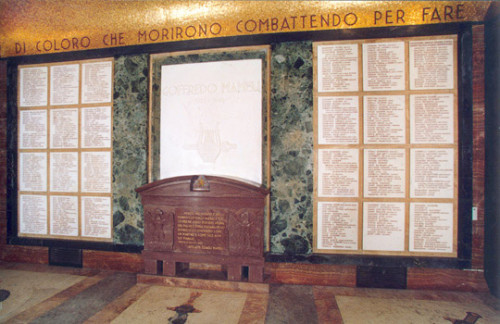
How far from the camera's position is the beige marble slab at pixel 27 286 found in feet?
8.21

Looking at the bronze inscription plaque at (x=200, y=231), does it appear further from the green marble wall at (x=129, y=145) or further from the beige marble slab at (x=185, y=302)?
the green marble wall at (x=129, y=145)

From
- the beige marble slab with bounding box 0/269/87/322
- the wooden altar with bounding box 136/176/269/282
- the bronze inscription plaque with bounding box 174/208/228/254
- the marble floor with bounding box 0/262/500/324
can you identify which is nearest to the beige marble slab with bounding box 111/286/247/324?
the marble floor with bounding box 0/262/500/324

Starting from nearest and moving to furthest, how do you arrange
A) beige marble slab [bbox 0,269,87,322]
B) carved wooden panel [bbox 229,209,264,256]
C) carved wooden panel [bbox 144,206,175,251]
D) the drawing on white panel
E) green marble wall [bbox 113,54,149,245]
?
beige marble slab [bbox 0,269,87,322] < carved wooden panel [bbox 229,209,264,256] < carved wooden panel [bbox 144,206,175,251] < the drawing on white panel < green marble wall [bbox 113,54,149,245]

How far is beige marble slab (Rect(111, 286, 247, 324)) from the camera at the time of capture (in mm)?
2279

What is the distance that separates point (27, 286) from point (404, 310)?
4.39m

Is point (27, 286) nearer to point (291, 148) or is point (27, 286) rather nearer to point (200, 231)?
point (200, 231)

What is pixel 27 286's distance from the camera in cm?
294

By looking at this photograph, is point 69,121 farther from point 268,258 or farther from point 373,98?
point 373,98

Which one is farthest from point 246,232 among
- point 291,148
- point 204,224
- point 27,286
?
point 27,286

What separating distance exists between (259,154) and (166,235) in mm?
1574

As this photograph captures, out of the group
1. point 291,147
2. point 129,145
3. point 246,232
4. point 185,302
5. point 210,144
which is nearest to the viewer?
point 185,302

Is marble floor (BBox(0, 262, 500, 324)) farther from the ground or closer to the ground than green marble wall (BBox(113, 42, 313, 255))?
closer to the ground

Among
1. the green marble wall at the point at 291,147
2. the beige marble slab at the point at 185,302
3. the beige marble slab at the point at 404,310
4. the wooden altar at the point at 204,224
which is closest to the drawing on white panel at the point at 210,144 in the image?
the wooden altar at the point at 204,224

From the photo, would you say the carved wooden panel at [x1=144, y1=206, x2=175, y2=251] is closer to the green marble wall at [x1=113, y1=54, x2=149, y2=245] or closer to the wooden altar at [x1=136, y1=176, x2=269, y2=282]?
the wooden altar at [x1=136, y1=176, x2=269, y2=282]
